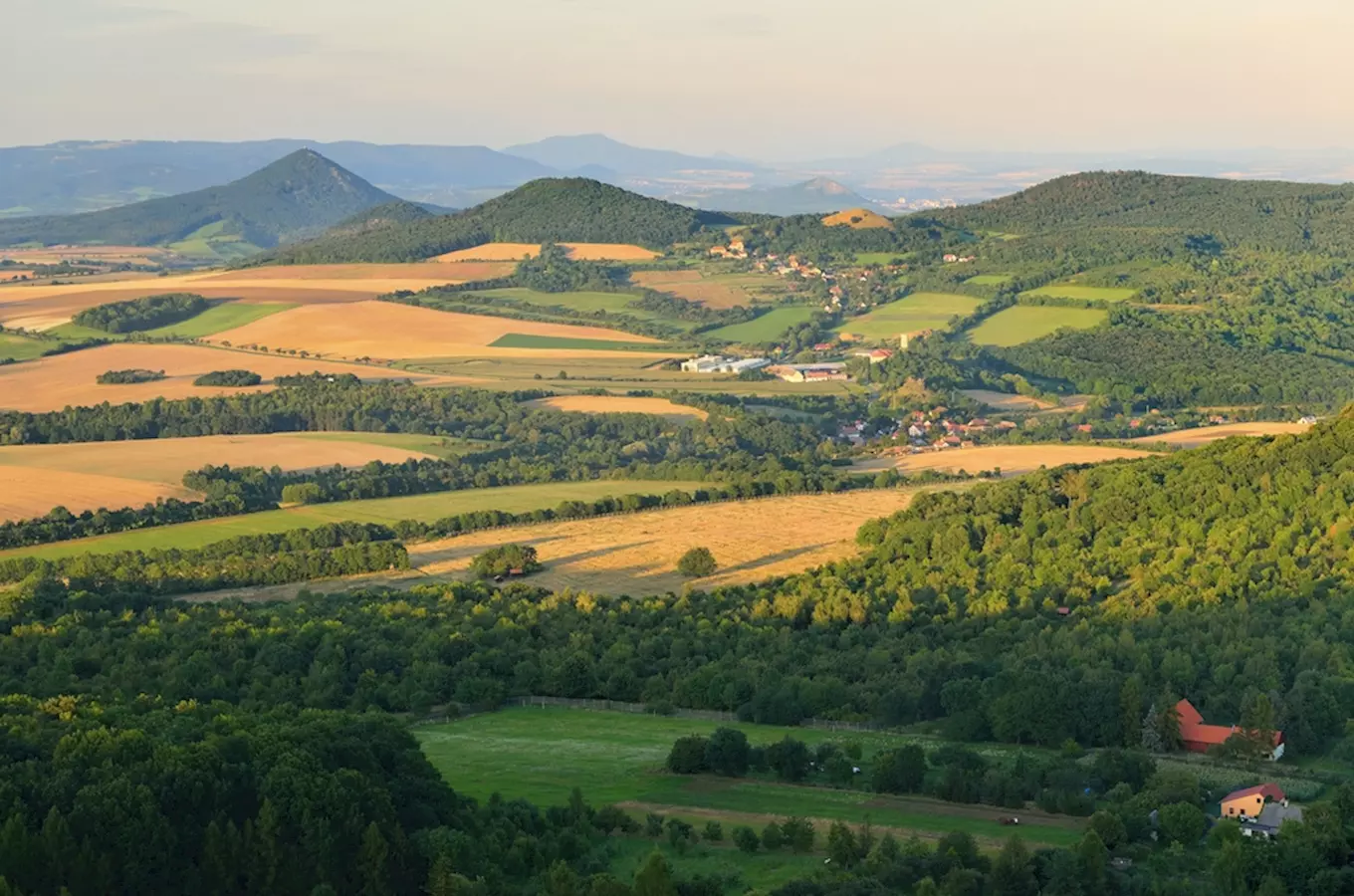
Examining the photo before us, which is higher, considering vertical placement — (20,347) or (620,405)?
(20,347)

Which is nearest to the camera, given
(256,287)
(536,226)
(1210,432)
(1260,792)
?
(1260,792)

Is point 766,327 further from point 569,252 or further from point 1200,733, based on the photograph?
point 1200,733

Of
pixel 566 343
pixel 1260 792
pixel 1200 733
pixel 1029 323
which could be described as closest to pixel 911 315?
pixel 1029 323

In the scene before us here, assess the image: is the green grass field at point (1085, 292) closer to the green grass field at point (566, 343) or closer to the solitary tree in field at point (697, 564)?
the green grass field at point (566, 343)

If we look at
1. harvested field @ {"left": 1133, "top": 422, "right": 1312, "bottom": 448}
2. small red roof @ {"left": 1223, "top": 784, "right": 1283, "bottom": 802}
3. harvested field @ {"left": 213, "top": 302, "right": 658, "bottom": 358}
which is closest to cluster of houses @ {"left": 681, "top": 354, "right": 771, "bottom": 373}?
harvested field @ {"left": 213, "top": 302, "right": 658, "bottom": 358}

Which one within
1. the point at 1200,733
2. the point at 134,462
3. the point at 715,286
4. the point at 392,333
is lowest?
the point at 1200,733

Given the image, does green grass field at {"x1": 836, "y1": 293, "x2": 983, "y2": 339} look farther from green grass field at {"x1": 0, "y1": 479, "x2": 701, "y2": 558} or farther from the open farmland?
green grass field at {"x1": 0, "y1": 479, "x2": 701, "y2": 558}

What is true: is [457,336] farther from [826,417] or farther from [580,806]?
[580,806]
